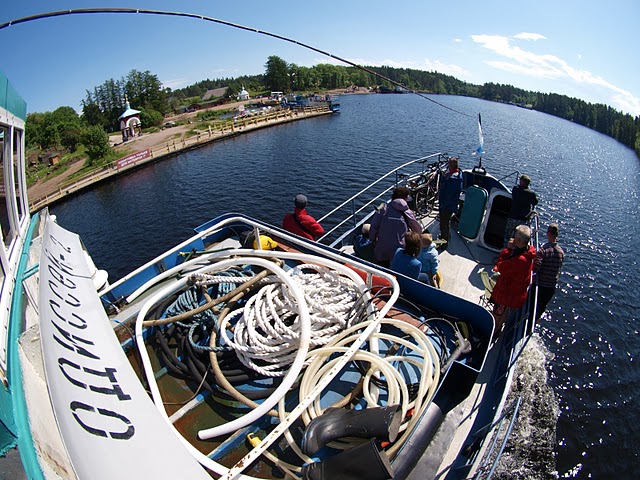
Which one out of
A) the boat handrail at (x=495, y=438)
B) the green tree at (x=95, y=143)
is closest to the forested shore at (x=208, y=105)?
the green tree at (x=95, y=143)

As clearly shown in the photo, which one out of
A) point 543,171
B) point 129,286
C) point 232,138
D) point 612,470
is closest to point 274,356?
point 129,286

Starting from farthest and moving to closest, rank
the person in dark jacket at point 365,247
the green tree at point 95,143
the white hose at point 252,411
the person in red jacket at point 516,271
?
the green tree at point 95,143
the person in dark jacket at point 365,247
the person in red jacket at point 516,271
the white hose at point 252,411

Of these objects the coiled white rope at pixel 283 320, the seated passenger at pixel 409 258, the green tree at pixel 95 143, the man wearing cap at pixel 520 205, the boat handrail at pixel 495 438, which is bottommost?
the boat handrail at pixel 495 438

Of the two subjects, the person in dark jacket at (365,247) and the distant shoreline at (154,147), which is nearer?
the person in dark jacket at (365,247)

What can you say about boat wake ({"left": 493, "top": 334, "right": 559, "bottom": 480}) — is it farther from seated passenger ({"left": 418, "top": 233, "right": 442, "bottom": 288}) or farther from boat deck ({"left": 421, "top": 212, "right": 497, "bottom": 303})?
seated passenger ({"left": 418, "top": 233, "right": 442, "bottom": 288})

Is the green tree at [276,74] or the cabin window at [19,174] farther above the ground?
the green tree at [276,74]

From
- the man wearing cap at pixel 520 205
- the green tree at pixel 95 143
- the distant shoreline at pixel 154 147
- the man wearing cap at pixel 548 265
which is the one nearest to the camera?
the man wearing cap at pixel 548 265

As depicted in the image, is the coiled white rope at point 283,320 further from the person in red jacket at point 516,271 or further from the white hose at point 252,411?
the person in red jacket at point 516,271

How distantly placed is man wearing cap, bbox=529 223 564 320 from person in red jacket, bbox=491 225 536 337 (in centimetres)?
69

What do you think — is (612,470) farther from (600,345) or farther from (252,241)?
(252,241)

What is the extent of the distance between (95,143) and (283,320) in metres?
45.8

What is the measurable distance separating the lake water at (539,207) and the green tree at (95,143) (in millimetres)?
7219

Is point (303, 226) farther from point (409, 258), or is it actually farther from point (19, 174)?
point (19, 174)

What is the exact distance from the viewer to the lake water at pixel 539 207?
32.7 ft
